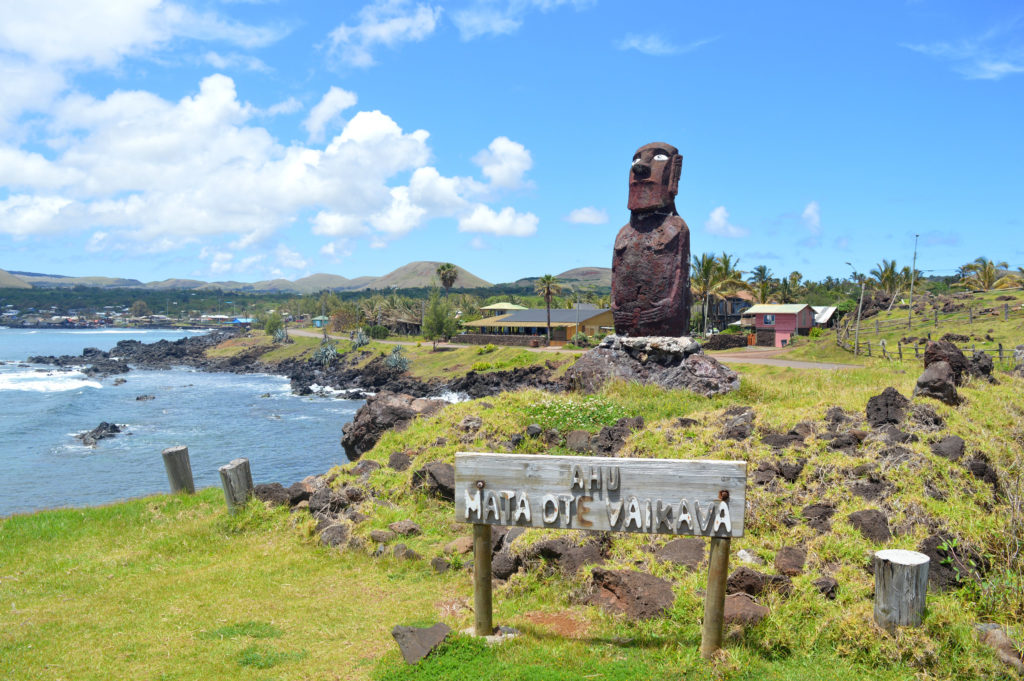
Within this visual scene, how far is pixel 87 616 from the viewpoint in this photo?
7367mm

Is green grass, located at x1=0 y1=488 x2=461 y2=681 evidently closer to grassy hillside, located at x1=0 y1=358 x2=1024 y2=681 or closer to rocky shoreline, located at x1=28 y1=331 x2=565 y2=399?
grassy hillside, located at x1=0 y1=358 x2=1024 y2=681

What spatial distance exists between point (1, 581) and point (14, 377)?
260ft

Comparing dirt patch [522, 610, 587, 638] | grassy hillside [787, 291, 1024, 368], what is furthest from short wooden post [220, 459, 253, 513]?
grassy hillside [787, 291, 1024, 368]

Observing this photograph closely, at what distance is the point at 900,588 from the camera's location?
5633mm

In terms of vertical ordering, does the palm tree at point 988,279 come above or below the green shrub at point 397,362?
above

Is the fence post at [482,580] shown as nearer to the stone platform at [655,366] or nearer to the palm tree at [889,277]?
the stone platform at [655,366]

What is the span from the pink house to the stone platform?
128 ft

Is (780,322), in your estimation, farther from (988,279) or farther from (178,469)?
(178,469)

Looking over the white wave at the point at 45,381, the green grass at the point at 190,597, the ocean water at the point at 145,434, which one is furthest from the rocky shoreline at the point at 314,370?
the green grass at the point at 190,597

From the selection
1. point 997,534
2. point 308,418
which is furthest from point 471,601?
point 308,418

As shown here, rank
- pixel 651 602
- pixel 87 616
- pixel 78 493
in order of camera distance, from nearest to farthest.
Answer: pixel 651 602 → pixel 87 616 → pixel 78 493

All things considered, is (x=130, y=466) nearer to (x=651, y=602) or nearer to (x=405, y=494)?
(x=405, y=494)

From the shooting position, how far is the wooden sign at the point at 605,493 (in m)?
5.53

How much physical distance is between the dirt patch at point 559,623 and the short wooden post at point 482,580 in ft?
2.03
